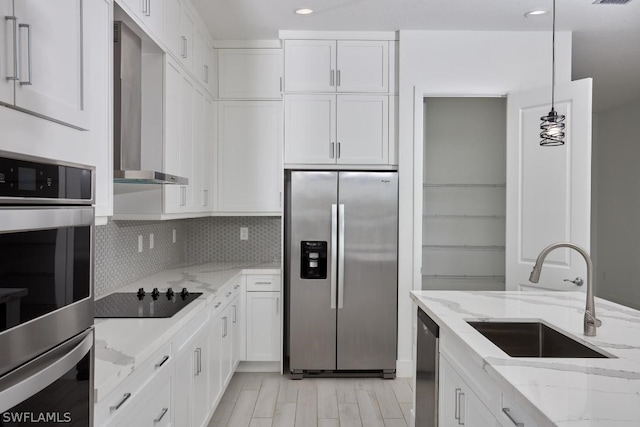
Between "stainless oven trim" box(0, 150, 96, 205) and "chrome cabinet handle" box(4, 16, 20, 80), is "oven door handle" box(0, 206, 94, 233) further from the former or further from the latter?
"chrome cabinet handle" box(4, 16, 20, 80)

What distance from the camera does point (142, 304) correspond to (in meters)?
2.45

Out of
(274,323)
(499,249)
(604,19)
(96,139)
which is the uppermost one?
(604,19)

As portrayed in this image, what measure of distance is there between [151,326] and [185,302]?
1.58ft

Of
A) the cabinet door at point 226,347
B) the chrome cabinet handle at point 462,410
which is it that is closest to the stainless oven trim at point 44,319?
the chrome cabinet handle at point 462,410

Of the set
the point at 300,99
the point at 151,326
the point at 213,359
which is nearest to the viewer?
the point at 151,326

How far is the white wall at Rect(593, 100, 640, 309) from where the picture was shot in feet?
20.5

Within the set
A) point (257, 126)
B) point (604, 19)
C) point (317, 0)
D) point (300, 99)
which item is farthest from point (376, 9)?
point (604, 19)

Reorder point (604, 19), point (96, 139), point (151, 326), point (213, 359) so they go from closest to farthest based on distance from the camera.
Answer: point (96, 139)
point (151, 326)
point (213, 359)
point (604, 19)

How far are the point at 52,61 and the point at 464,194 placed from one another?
12.8 ft

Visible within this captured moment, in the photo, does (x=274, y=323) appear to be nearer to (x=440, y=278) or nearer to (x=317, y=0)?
(x=440, y=278)

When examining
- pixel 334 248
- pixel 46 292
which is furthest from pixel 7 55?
pixel 334 248

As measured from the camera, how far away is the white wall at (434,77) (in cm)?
386

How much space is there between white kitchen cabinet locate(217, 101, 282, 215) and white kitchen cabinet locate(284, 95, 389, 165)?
0.22m

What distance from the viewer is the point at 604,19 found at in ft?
11.6
